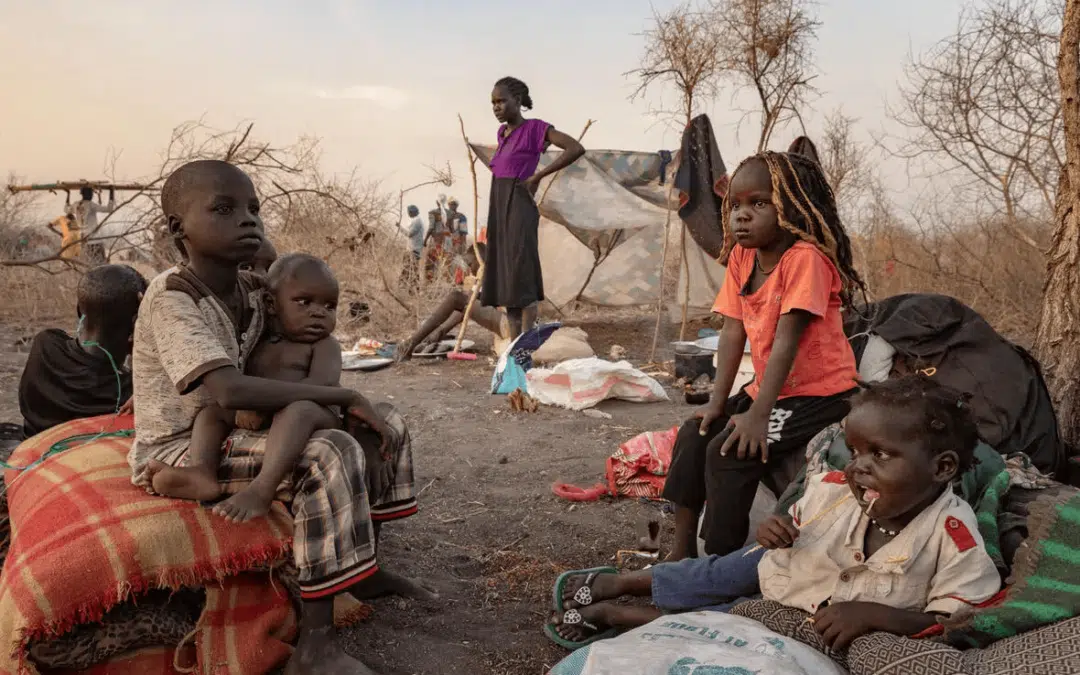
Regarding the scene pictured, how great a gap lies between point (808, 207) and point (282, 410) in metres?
1.75

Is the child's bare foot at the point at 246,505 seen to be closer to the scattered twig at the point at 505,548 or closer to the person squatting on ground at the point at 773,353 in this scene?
the scattered twig at the point at 505,548

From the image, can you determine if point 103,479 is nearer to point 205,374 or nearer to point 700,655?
point 205,374

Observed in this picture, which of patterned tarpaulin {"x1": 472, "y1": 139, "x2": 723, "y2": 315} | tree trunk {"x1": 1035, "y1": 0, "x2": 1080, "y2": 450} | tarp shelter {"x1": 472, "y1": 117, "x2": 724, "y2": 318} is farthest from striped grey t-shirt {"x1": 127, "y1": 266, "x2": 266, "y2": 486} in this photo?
patterned tarpaulin {"x1": 472, "y1": 139, "x2": 723, "y2": 315}

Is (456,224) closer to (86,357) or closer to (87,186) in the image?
(87,186)

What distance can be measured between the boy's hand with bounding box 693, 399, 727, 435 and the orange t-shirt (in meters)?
0.12

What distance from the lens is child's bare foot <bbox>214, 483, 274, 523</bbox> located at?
6.98ft

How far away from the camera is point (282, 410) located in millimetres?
2262

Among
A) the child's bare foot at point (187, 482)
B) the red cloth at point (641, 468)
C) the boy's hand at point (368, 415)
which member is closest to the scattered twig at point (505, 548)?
the red cloth at point (641, 468)

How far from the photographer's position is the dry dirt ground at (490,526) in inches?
97.5

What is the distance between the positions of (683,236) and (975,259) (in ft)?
10.00

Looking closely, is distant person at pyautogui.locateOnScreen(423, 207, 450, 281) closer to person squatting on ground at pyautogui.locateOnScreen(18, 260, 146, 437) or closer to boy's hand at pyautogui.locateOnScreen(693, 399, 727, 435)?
person squatting on ground at pyautogui.locateOnScreen(18, 260, 146, 437)

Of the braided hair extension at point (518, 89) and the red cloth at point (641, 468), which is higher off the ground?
the braided hair extension at point (518, 89)

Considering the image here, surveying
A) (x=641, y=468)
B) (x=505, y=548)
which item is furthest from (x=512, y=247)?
(x=505, y=548)

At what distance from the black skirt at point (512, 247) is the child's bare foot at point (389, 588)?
14.2 ft
